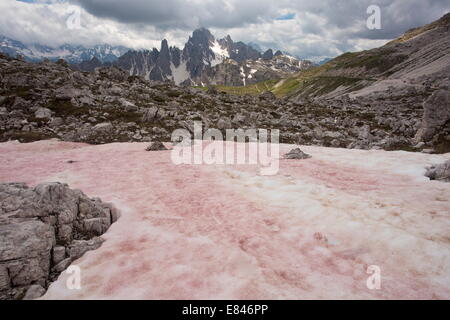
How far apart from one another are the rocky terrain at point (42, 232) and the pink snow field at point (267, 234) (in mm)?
541

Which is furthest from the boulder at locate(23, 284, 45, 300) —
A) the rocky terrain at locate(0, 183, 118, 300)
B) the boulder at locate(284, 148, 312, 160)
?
the boulder at locate(284, 148, 312, 160)

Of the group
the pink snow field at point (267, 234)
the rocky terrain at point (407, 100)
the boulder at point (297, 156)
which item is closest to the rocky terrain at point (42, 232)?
the pink snow field at point (267, 234)

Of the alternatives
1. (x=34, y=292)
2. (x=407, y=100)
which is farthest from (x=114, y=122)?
(x=407, y=100)

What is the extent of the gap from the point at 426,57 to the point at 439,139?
636 feet

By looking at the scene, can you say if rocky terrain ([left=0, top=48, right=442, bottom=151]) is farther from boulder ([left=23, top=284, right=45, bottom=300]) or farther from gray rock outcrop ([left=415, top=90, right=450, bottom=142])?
boulder ([left=23, top=284, right=45, bottom=300])

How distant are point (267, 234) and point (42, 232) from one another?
28.3 ft

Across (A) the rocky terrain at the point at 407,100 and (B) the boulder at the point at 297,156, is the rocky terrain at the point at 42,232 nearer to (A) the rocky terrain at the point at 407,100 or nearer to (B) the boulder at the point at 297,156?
(B) the boulder at the point at 297,156

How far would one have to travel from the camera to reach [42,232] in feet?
31.6

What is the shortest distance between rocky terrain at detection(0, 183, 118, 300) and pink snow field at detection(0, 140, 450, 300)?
0.54 m

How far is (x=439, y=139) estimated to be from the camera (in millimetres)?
28547

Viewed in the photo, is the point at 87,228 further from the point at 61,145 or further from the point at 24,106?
the point at 24,106
